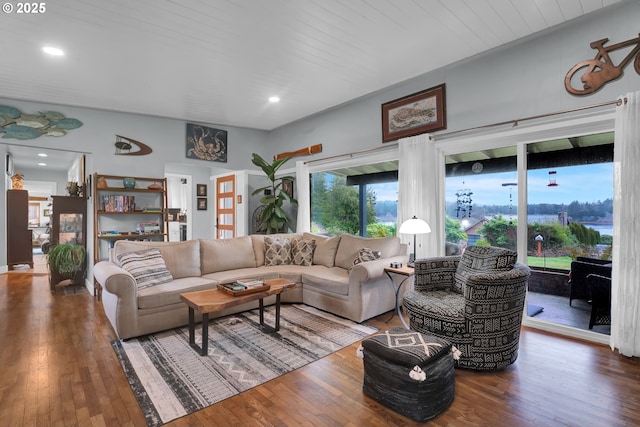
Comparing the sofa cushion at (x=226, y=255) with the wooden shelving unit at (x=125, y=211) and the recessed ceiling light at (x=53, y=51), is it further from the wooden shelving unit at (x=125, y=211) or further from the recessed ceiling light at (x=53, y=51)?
the recessed ceiling light at (x=53, y=51)

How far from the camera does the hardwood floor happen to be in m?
1.80

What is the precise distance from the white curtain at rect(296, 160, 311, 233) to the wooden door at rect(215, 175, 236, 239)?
1.67 m

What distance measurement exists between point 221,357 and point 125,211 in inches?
138

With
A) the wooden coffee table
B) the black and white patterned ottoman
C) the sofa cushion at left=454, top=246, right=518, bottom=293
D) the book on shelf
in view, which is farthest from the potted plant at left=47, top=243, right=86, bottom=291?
the sofa cushion at left=454, top=246, right=518, bottom=293

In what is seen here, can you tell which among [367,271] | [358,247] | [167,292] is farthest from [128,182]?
[367,271]

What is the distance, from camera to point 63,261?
4.69 m

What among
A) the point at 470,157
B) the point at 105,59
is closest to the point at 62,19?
the point at 105,59

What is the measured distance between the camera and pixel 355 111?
15.7ft

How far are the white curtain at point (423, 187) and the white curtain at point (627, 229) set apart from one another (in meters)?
1.60

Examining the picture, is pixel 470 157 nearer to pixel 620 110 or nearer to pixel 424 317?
pixel 620 110

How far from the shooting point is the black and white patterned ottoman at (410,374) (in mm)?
1781

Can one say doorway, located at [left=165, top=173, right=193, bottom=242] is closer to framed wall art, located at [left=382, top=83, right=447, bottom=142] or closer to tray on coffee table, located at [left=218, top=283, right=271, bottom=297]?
tray on coffee table, located at [left=218, top=283, right=271, bottom=297]

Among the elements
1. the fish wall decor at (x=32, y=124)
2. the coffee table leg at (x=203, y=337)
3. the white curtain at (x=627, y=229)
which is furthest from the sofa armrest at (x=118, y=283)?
the white curtain at (x=627, y=229)

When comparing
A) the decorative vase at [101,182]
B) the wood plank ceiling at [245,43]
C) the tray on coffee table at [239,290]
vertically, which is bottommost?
the tray on coffee table at [239,290]
